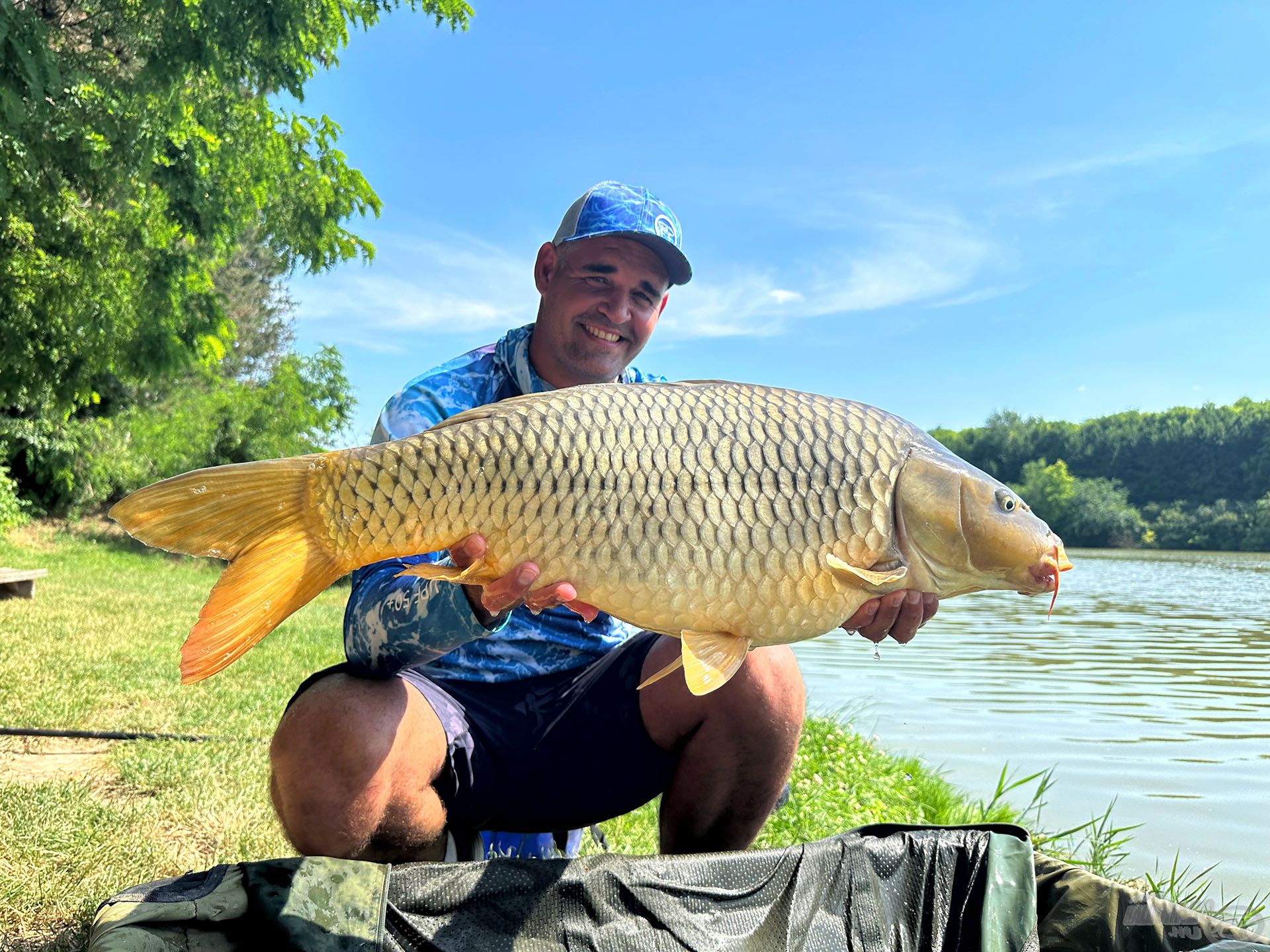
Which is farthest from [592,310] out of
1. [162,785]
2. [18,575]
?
[18,575]

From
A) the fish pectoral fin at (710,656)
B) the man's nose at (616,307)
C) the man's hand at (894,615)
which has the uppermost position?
the man's nose at (616,307)

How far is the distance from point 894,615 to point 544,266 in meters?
1.10

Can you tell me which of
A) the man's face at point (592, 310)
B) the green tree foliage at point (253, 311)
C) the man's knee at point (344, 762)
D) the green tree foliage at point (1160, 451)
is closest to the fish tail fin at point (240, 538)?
the man's knee at point (344, 762)

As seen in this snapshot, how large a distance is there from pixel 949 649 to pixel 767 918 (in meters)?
6.91

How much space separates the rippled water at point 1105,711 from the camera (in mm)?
3293

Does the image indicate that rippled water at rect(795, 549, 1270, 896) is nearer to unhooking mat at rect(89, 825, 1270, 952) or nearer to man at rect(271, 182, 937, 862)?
unhooking mat at rect(89, 825, 1270, 952)

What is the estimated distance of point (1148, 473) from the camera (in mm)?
46594

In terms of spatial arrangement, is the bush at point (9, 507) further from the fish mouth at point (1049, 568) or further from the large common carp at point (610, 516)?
the fish mouth at point (1049, 568)

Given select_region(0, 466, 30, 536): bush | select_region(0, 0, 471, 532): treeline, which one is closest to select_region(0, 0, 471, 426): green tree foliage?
select_region(0, 0, 471, 532): treeline

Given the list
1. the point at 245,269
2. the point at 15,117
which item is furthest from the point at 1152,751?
the point at 245,269

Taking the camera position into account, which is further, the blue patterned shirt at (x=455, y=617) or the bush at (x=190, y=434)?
the bush at (x=190, y=434)

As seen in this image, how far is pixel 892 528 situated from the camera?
1.27m

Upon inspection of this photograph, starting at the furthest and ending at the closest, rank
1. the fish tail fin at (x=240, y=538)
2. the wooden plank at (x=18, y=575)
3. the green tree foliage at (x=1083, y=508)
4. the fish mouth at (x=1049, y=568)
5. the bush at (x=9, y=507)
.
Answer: the green tree foliage at (x=1083, y=508)
the bush at (x=9, y=507)
the wooden plank at (x=18, y=575)
the fish mouth at (x=1049, y=568)
the fish tail fin at (x=240, y=538)

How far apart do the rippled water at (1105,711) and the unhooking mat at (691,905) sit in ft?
4.89
